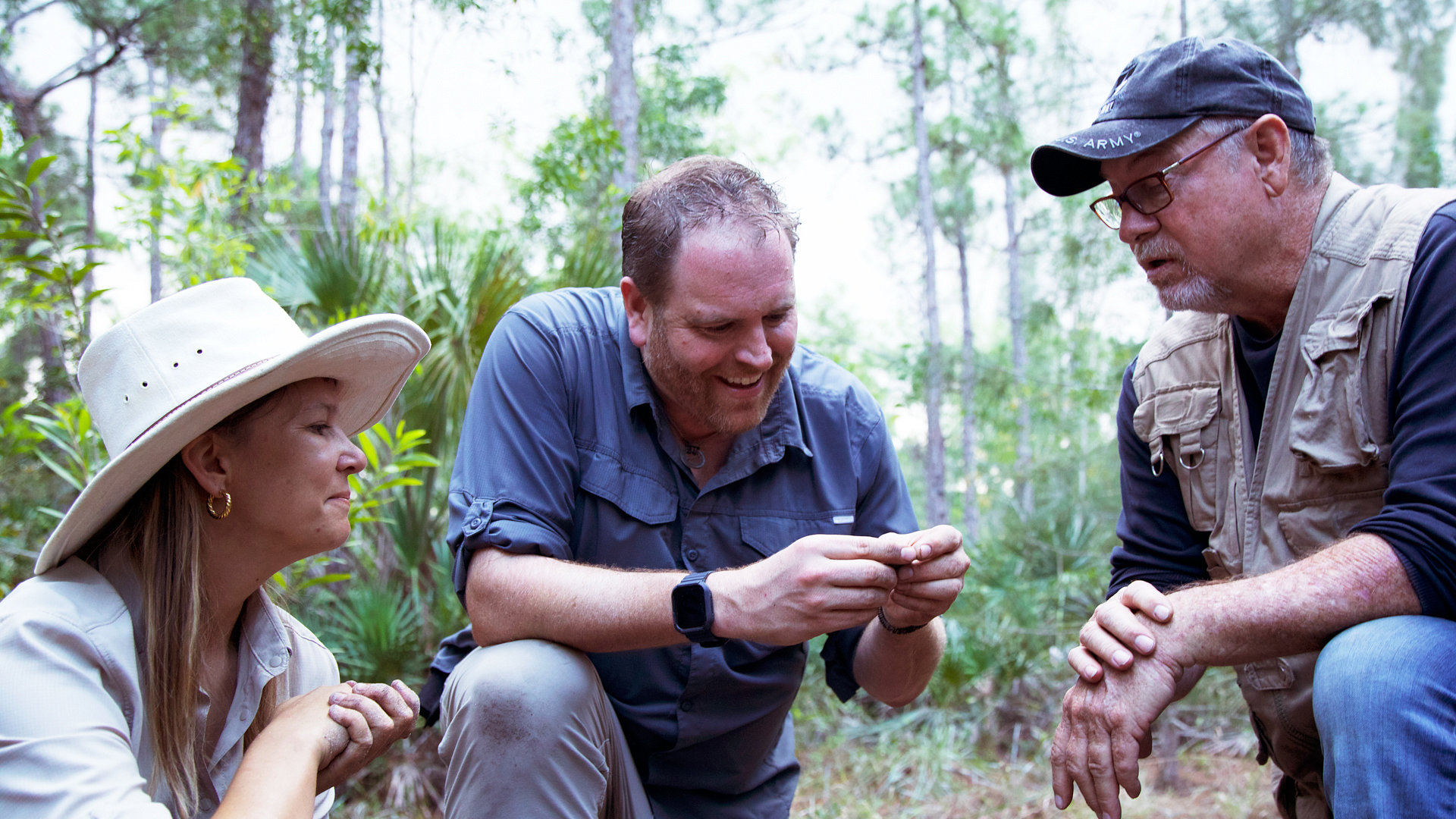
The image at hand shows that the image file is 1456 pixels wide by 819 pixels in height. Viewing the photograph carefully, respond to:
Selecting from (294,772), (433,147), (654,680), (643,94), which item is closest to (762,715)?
(654,680)

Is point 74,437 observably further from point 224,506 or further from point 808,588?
point 808,588

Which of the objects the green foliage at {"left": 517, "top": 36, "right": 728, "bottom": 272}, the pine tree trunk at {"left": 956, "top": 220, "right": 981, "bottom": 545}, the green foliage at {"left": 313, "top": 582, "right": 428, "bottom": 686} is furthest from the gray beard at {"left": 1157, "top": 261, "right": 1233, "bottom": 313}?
the pine tree trunk at {"left": 956, "top": 220, "right": 981, "bottom": 545}

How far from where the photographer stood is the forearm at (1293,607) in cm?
177

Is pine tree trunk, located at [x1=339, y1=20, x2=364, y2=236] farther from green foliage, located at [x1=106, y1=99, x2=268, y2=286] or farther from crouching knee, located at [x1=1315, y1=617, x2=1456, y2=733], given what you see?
crouching knee, located at [x1=1315, y1=617, x2=1456, y2=733]

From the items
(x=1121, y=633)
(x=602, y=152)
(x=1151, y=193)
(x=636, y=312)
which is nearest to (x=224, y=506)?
(x=636, y=312)

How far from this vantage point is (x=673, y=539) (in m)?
2.49

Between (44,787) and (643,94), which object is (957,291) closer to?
(643,94)

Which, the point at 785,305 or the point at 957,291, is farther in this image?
the point at 957,291

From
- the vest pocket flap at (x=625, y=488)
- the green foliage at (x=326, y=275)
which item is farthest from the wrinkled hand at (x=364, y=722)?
the green foliage at (x=326, y=275)

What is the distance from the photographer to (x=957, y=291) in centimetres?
2830

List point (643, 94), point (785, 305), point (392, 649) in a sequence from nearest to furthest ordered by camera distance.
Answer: point (785, 305)
point (392, 649)
point (643, 94)

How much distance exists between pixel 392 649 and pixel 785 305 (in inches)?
125

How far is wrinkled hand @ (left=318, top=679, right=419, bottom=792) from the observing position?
1.78 meters

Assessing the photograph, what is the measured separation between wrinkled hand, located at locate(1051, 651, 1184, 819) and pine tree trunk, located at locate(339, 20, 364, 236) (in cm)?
496
